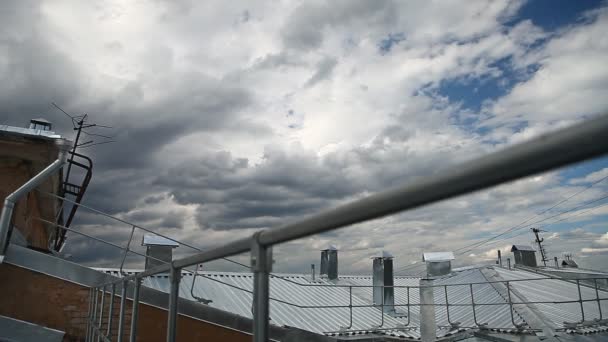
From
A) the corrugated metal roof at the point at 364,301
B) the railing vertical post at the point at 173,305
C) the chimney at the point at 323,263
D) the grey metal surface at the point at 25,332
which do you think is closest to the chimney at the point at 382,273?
the corrugated metal roof at the point at 364,301

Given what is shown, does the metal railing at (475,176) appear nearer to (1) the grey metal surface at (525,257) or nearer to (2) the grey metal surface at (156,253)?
(2) the grey metal surface at (156,253)

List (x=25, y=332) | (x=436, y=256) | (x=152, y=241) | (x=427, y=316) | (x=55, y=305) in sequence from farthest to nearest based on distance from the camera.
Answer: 1. (x=436, y=256)
2. (x=427, y=316)
3. (x=152, y=241)
4. (x=55, y=305)
5. (x=25, y=332)

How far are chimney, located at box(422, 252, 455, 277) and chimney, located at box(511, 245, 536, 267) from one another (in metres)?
4.17

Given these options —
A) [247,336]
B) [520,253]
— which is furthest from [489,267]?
[247,336]

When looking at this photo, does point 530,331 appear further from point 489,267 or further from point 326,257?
point 326,257

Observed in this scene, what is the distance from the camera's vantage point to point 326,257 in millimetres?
18078

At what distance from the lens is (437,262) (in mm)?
17312

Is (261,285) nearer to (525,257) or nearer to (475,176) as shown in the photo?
(475,176)

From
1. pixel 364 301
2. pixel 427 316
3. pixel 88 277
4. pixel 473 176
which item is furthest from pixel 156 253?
pixel 473 176

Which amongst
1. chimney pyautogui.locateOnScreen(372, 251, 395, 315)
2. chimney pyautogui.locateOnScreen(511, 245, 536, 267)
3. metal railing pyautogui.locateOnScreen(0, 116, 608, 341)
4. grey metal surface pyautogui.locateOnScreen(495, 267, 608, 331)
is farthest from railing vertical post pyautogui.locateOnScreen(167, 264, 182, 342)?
chimney pyautogui.locateOnScreen(511, 245, 536, 267)

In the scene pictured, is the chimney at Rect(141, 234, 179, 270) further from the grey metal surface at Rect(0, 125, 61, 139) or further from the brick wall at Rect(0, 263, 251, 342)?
the grey metal surface at Rect(0, 125, 61, 139)

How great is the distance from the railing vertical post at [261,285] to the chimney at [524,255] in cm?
2111

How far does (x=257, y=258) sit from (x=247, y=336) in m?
6.44

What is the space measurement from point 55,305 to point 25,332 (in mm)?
504
